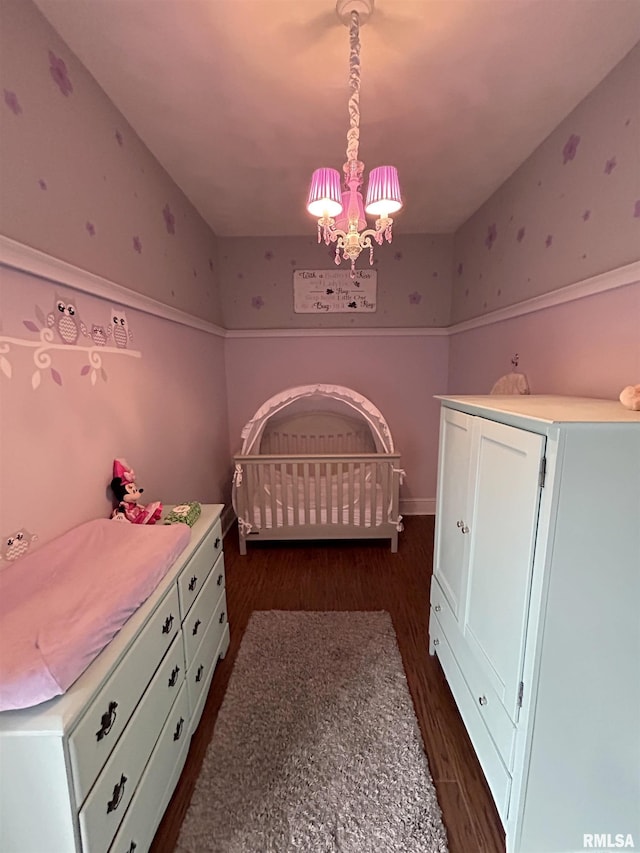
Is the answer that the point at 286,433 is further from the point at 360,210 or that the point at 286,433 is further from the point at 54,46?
the point at 54,46

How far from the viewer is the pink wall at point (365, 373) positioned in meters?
3.28

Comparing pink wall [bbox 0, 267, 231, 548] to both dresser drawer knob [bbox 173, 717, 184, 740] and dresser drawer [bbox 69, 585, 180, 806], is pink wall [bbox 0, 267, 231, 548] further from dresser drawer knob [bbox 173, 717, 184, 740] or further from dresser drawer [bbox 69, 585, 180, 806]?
dresser drawer knob [bbox 173, 717, 184, 740]

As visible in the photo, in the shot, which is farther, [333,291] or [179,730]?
[333,291]

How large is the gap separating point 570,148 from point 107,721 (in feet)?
8.37

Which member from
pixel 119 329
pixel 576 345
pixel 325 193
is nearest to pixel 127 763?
pixel 119 329

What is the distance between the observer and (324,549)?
283 cm

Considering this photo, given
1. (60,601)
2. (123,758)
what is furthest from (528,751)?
(60,601)

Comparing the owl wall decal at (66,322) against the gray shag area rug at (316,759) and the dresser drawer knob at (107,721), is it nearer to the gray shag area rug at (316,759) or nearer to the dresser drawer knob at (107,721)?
the dresser drawer knob at (107,721)

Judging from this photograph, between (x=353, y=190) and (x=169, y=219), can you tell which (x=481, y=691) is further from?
(x=169, y=219)

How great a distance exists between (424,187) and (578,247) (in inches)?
43.1

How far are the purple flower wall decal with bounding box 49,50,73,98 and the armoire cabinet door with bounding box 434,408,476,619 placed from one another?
178 centimetres

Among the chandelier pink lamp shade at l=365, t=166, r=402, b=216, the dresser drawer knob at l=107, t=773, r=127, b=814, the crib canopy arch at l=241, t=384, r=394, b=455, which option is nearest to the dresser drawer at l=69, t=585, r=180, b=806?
the dresser drawer knob at l=107, t=773, r=127, b=814

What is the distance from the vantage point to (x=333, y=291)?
3.18m

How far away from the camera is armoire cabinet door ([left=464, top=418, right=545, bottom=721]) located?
975 millimetres
